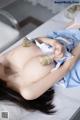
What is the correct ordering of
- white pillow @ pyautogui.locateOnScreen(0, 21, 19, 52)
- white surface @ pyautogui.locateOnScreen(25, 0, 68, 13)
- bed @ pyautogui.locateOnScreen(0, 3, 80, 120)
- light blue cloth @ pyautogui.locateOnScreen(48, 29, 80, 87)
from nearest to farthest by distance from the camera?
1. bed @ pyautogui.locateOnScreen(0, 3, 80, 120)
2. light blue cloth @ pyautogui.locateOnScreen(48, 29, 80, 87)
3. white pillow @ pyautogui.locateOnScreen(0, 21, 19, 52)
4. white surface @ pyautogui.locateOnScreen(25, 0, 68, 13)

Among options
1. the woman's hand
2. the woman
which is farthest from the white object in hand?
the woman's hand

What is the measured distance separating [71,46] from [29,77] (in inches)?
12.5


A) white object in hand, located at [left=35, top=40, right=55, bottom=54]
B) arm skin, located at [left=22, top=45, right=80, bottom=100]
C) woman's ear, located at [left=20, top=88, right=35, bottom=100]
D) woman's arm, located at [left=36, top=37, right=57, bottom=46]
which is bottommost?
woman's ear, located at [left=20, top=88, right=35, bottom=100]

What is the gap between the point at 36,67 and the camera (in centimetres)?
137

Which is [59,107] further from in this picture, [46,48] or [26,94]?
[46,48]

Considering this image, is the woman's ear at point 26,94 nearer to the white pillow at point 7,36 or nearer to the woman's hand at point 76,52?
the woman's hand at point 76,52

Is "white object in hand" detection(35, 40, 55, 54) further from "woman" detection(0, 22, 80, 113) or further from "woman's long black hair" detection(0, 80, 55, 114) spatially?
"woman's long black hair" detection(0, 80, 55, 114)

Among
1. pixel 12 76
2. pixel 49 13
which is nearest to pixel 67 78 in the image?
pixel 12 76

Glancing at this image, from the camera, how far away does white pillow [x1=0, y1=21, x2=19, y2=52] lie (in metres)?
1.79

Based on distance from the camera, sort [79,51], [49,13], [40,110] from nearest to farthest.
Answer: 1. [40,110]
2. [79,51]
3. [49,13]

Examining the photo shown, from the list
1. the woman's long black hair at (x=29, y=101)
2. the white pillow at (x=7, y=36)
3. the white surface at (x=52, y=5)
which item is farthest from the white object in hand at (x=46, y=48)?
the white surface at (x=52, y=5)

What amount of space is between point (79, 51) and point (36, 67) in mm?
288

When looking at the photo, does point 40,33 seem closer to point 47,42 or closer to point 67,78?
point 47,42

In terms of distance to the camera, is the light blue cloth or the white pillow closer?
the light blue cloth
